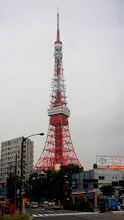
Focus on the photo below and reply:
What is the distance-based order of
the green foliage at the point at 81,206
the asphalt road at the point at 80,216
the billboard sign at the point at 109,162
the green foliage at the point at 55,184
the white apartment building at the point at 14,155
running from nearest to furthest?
the asphalt road at the point at 80,216 < the green foliage at the point at 81,206 < the green foliage at the point at 55,184 < the billboard sign at the point at 109,162 < the white apartment building at the point at 14,155

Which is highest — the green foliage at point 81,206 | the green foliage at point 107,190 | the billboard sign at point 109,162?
the billboard sign at point 109,162

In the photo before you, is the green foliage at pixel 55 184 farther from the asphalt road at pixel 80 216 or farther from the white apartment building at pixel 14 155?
the white apartment building at pixel 14 155

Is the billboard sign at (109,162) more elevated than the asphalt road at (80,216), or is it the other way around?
the billboard sign at (109,162)

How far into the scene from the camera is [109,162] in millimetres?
81000

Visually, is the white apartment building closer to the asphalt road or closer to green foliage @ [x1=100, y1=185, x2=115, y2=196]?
green foliage @ [x1=100, y1=185, x2=115, y2=196]

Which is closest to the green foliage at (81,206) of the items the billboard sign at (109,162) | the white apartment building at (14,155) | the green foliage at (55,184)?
the green foliage at (55,184)

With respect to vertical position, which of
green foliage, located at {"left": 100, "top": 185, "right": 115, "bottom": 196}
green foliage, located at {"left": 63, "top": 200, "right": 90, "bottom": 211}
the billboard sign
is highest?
the billboard sign

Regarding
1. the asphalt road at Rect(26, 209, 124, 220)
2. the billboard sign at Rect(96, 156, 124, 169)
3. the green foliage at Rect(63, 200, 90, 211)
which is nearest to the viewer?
the asphalt road at Rect(26, 209, 124, 220)

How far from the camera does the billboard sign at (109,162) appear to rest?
7888 centimetres

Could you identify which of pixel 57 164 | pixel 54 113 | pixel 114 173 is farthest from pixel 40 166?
pixel 114 173

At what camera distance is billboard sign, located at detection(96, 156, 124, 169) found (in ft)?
259

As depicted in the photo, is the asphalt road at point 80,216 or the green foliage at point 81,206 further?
the green foliage at point 81,206

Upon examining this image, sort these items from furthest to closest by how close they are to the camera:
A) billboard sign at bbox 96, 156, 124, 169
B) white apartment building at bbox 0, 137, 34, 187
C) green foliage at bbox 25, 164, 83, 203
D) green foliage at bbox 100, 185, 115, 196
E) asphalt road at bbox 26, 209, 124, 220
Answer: white apartment building at bbox 0, 137, 34, 187
billboard sign at bbox 96, 156, 124, 169
green foliage at bbox 25, 164, 83, 203
green foliage at bbox 100, 185, 115, 196
asphalt road at bbox 26, 209, 124, 220

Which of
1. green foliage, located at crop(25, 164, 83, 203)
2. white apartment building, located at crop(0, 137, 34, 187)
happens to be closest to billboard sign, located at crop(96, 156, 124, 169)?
green foliage, located at crop(25, 164, 83, 203)
